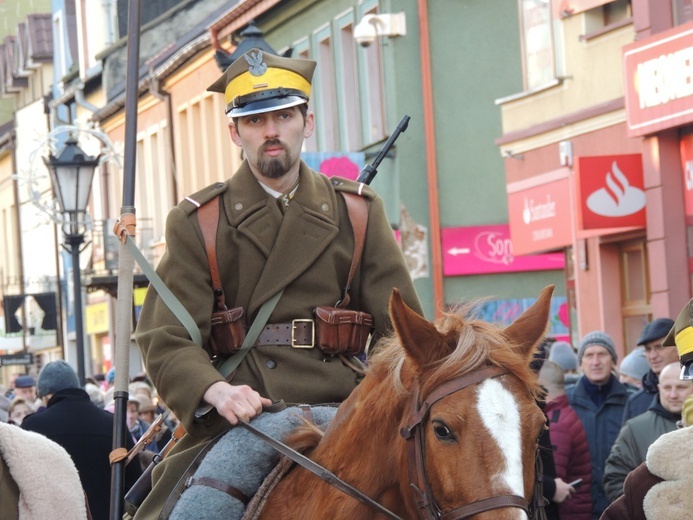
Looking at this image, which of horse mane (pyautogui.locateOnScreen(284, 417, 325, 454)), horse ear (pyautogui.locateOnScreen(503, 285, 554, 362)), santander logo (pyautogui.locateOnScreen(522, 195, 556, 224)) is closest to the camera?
horse ear (pyautogui.locateOnScreen(503, 285, 554, 362))

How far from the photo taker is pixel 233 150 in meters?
36.6

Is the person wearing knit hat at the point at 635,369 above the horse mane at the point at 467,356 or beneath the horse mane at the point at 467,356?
beneath

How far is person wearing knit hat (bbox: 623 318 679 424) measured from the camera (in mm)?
11031

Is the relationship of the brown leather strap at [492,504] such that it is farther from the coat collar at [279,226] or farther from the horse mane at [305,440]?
the coat collar at [279,226]

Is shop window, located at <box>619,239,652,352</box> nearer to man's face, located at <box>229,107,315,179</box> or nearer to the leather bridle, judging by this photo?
man's face, located at <box>229,107,315,179</box>

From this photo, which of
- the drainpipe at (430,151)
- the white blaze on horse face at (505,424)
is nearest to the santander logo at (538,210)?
the drainpipe at (430,151)

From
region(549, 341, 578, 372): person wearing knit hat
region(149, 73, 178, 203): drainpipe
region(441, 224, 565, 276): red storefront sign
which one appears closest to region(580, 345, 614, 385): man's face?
region(549, 341, 578, 372): person wearing knit hat

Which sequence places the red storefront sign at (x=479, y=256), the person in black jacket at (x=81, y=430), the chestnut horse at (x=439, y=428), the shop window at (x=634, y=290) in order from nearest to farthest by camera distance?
the chestnut horse at (x=439, y=428)
the person in black jacket at (x=81, y=430)
the shop window at (x=634, y=290)
the red storefront sign at (x=479, y=256)

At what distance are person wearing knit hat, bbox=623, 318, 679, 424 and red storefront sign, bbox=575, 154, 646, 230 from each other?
7665 millimetres

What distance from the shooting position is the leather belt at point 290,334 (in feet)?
20.5

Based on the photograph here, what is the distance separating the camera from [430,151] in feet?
91.5

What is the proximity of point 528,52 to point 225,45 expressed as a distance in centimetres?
1296

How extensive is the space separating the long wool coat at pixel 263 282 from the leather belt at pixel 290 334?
0.08 ft

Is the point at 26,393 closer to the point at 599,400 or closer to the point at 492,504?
the point at 599,400
